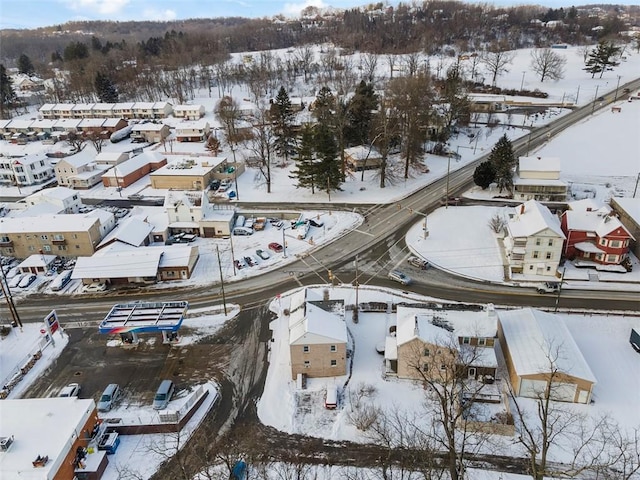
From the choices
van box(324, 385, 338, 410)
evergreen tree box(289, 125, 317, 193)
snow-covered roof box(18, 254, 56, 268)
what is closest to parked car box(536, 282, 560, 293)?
van box(324, 385, 338, 410)

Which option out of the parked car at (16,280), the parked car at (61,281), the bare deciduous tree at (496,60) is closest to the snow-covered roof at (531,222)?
the parked car at (61,281)

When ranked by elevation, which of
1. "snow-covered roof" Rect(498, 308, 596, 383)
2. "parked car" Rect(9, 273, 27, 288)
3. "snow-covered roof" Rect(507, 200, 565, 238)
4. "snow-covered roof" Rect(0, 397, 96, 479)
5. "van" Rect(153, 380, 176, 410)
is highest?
"snow-covered roof" Rect(507, 200, 565, 238)

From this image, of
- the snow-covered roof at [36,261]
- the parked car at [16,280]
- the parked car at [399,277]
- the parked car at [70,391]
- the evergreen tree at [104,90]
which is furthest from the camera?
the evergreen tree at [104,90]

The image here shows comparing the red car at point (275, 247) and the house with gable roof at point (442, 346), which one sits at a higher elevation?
the house with gable roof at point (442, 346)

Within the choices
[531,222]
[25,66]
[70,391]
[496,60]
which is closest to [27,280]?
[70,391]

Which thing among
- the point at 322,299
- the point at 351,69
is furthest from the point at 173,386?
the point at 351,69

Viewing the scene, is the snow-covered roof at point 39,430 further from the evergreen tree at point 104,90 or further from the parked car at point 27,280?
the evergreen tree at point 104,90

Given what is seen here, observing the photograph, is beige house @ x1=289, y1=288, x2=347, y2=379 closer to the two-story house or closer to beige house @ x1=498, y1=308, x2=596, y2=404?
beige house @ x1=498, y1=308, x2=596, y2=404
